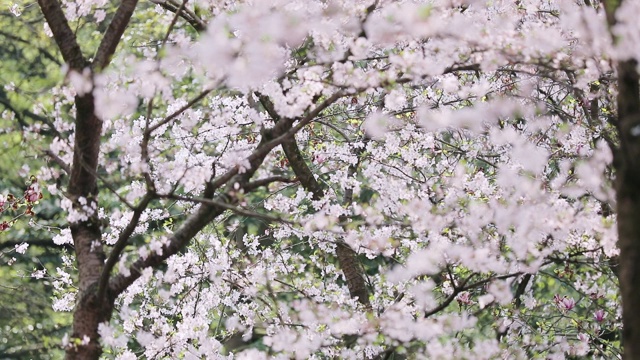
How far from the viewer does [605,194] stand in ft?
17.9

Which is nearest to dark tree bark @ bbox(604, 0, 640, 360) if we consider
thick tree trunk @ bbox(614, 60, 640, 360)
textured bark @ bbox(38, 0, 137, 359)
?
thick tree trunk @ bbox(614, 60, 640, 360)

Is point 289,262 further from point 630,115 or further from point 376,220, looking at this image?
A: point 630,115

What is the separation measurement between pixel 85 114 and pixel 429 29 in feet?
6.83

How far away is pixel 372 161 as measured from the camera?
7.59 m

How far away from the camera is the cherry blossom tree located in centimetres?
435

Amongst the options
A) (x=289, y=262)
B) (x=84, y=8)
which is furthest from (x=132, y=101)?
(x=289, y=262)


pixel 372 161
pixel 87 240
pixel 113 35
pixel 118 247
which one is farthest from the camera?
pixel 372 161

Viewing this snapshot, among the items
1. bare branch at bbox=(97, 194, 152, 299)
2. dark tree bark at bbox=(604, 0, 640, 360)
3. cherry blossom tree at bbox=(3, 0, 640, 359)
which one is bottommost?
dark tree bark at bbox=(604, 0, 640, 360)

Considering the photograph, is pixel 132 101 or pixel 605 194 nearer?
pixel 132 101

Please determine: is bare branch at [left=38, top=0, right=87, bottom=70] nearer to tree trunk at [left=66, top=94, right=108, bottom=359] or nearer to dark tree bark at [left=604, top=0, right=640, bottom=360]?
tree trunk at [left=66, top=94, right=108, bottom=359]

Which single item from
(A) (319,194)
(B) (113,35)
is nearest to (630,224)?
(B) (113,35)

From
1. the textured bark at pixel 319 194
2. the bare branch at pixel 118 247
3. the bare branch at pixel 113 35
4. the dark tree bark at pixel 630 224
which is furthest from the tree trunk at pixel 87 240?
the dark tree bark at pixel 630 224

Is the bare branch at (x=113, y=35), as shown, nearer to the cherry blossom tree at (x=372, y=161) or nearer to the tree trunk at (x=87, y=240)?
the cherry blossom tree at (x=372, y=161)

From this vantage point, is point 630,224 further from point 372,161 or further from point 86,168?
point 372,161
